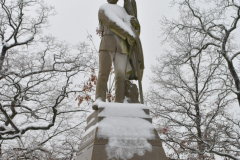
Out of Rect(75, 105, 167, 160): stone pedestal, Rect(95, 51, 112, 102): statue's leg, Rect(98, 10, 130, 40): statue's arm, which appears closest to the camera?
Rect(75, 105, 167, 160): stone pedestal

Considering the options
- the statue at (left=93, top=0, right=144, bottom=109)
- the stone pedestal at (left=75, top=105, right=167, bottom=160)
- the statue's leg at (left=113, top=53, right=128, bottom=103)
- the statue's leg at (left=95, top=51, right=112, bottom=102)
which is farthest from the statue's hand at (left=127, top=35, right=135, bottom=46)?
the stone pedestal at (left=75, top=105, right=167, bottom=160)

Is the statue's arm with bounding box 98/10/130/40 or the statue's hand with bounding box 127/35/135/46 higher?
the statue's arm with bounding box 98/10/130/40

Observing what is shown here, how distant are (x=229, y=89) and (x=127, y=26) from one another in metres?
9.93

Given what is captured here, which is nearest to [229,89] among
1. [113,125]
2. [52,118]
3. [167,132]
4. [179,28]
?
[167,132]

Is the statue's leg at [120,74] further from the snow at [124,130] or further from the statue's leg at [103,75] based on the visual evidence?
the snow at [124,130]

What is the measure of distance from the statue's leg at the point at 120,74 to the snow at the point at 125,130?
0.43 meters

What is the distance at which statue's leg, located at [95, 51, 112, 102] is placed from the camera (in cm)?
401

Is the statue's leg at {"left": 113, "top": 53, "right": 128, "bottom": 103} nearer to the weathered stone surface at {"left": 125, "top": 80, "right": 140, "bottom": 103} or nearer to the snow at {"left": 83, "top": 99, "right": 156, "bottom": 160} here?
the weathered stone surface at {"left": 125, "top": 80, "right": 140, "bottom": 103}

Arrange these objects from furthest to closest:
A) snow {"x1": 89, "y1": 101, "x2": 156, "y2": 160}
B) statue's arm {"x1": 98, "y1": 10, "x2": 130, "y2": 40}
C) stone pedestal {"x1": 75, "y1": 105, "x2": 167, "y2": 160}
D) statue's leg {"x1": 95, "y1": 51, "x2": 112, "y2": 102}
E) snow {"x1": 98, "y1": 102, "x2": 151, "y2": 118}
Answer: statue's arm {"x1": 98, "y1": 10, "x2": 130, "y2": 40}, statue's leg {"x1": 95, "y1": 51, "x2": 112, "y2": 102}, snow {"x1": 98, "y1": 102, "x2": 151, "y2": 118}, snow {"x1": 89, "y1": 101, "x2": 156, "y2": 160}, stone pedestal {"x1": 75, "y1": 105, "x2": 167, "y2": 160}

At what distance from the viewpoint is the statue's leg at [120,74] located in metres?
4.04

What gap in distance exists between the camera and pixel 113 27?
4145 millimetres

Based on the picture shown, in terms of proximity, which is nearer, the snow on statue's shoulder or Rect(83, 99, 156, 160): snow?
Rect(83, 99, 156, 160): snow

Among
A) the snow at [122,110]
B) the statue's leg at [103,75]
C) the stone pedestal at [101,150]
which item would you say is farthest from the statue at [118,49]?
the stone pedestal at [101,150]

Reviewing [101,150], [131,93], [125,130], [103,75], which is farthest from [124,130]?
[103,75]
